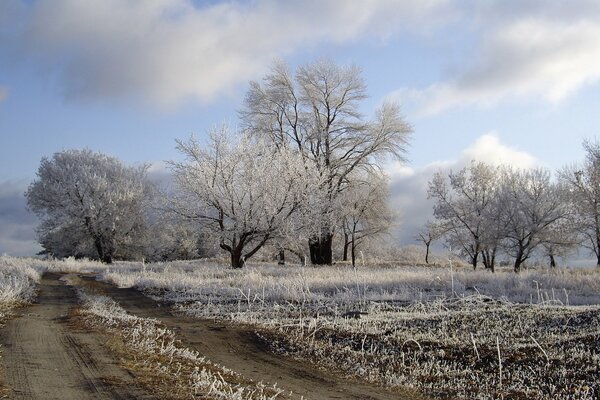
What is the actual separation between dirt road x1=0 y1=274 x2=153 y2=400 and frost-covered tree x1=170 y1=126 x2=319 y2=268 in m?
16.2

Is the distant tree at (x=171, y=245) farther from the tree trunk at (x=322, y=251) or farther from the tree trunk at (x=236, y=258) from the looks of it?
the tree trunk at (x=236, y=258)

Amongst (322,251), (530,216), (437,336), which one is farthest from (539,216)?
(437,336)

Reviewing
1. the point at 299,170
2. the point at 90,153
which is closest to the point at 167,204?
the point at 299,170

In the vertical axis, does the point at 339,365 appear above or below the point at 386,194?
below

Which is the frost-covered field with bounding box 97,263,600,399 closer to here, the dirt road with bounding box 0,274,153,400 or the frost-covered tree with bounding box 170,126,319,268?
the dirt road with bounding box 0,274,153,400

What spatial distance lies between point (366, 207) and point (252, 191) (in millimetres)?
15684

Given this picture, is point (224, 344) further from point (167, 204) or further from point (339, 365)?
point (167, 204)

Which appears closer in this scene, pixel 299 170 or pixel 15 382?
pixel 15 382

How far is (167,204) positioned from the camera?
90.1 ft

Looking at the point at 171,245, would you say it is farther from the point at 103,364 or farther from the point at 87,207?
the point at 103,364

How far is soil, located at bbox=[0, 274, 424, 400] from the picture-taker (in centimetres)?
598

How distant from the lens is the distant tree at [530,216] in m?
39.7

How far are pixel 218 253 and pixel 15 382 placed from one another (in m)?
48.9

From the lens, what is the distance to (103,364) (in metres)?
7.05
